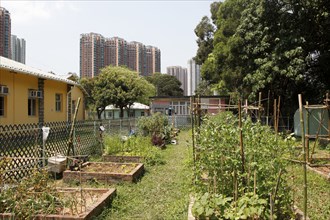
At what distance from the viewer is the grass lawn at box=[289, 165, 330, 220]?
14.6 ft

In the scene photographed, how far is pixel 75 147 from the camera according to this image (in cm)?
825

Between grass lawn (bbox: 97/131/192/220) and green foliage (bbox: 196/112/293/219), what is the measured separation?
2.68 ft

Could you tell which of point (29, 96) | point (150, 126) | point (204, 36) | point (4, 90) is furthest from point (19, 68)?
point (204, 36)

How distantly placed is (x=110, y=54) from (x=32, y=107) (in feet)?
129

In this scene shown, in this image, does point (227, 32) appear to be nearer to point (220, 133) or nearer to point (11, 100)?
point (11, 100)

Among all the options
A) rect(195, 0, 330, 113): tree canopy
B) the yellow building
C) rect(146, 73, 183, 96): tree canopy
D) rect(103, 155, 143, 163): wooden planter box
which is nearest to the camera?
rect(103, 155, 143, 163): wooden planter box

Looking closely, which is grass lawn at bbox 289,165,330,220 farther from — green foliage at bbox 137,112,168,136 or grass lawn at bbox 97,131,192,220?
green foliage at bbox 137,112,168,136

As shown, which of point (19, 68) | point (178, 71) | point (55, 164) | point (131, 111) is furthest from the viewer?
point (178, 71)

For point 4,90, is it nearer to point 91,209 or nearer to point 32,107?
point 32,107

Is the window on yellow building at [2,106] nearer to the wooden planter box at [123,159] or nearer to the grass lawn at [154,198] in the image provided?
Result: the wooden planter box at [123,159]

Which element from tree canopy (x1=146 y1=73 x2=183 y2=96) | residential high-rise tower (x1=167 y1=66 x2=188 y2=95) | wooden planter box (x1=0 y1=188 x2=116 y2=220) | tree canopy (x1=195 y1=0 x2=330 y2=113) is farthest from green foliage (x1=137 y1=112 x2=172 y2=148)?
residential high-rise tower (x1=167 y1=66 x2=188 y2=95)

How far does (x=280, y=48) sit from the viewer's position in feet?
45.5

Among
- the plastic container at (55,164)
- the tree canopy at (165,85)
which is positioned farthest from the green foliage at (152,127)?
the tree canopy at (165,85)

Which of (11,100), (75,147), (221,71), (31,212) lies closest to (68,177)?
(75,147)
